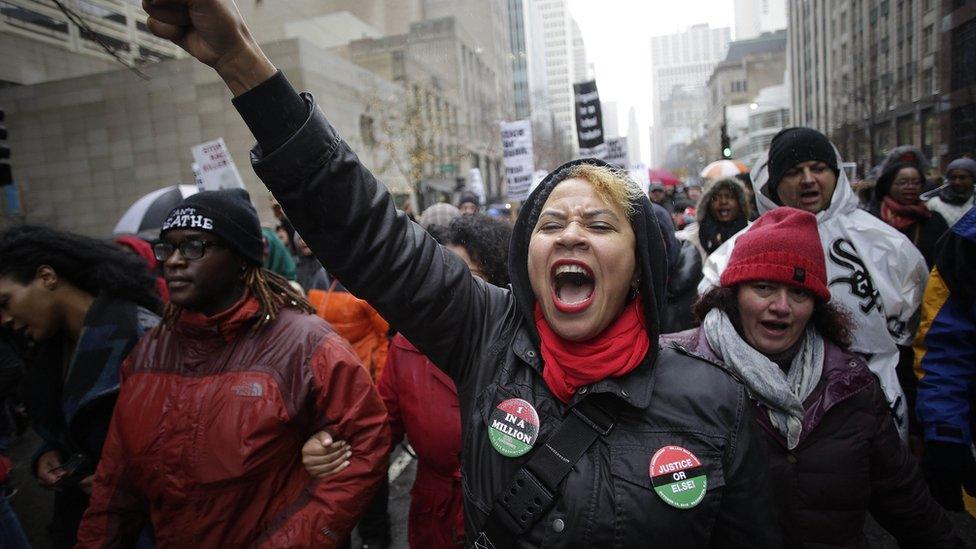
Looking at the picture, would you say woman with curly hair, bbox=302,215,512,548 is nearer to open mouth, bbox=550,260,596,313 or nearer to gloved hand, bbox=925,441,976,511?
open mouth, bbox=550,260,596,313

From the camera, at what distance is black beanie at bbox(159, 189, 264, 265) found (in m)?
2.26

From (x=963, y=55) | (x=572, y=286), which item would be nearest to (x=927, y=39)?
(x=963, y=55)

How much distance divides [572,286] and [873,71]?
2577cm

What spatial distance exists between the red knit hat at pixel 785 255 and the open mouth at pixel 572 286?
3.26 feet

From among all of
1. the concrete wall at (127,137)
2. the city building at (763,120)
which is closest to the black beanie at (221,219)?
the concrete wall at (127,137)

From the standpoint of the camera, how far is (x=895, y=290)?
9.75 ft

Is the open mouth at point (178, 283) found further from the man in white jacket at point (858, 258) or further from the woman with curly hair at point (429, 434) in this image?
the man in white jacket at point (858, 258)

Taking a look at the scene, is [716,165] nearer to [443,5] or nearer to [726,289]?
[726,289]

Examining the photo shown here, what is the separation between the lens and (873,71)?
834 inches

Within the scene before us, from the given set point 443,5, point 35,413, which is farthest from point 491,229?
point 443,5

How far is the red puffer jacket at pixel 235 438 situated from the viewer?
2.04m

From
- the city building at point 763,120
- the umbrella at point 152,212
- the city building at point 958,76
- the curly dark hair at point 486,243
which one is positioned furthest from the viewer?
the city building at point 763,120

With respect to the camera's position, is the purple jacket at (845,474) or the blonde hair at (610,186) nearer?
the blonde hair at (610,186)

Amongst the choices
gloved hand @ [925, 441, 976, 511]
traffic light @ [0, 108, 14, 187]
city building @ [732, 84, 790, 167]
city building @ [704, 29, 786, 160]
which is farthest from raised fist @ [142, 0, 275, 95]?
city building @ [704, 29, 786, 160]
